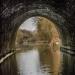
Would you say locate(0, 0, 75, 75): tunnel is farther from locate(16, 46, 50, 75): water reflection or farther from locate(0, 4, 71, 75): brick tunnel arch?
locate(16, 46, 50, 75): water reflection

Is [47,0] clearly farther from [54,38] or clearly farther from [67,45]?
[54,38]

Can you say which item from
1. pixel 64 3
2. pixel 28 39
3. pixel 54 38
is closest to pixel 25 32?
pixel 28 39

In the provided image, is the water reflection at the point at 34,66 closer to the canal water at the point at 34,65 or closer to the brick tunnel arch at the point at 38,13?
the canal water at the point at 34,65

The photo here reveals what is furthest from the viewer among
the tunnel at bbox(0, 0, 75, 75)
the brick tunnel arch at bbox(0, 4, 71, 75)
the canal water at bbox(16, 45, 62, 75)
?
the brick tunnel arch at bbox(0, 4, 71, 75)

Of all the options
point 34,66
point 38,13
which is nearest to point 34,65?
point 34,66

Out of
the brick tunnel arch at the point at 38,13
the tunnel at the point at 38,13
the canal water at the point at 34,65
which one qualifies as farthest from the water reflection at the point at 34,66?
the brick tunnel arch at the point at 38,13

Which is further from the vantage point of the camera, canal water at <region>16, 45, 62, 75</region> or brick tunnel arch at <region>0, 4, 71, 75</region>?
brick tunnel arch at <region>0, 4, 71, 75</region>

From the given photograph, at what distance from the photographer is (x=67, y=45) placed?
80.4ft

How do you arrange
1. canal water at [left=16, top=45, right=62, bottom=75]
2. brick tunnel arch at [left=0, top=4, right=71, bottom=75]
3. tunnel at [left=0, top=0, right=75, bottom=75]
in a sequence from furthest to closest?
brick tunnel arch at [left=0, top=4, right=71, bottom=75], tunnel at [left=0, top=0, right=75, bottom=75], canal water at [left=16, top=45, right=62, bottom=75]

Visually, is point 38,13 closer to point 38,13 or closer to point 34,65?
point 38,13

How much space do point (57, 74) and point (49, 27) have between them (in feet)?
85.8

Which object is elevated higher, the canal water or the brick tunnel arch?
the brick tunnel arch

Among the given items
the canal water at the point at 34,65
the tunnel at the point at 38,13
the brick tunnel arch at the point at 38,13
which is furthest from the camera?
the brick tunnel arch at the point at 38,13

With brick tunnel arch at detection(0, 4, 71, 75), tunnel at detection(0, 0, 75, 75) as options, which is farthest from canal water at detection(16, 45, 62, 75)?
brick tunnel arch at detection(0, 4, 71, 75)
